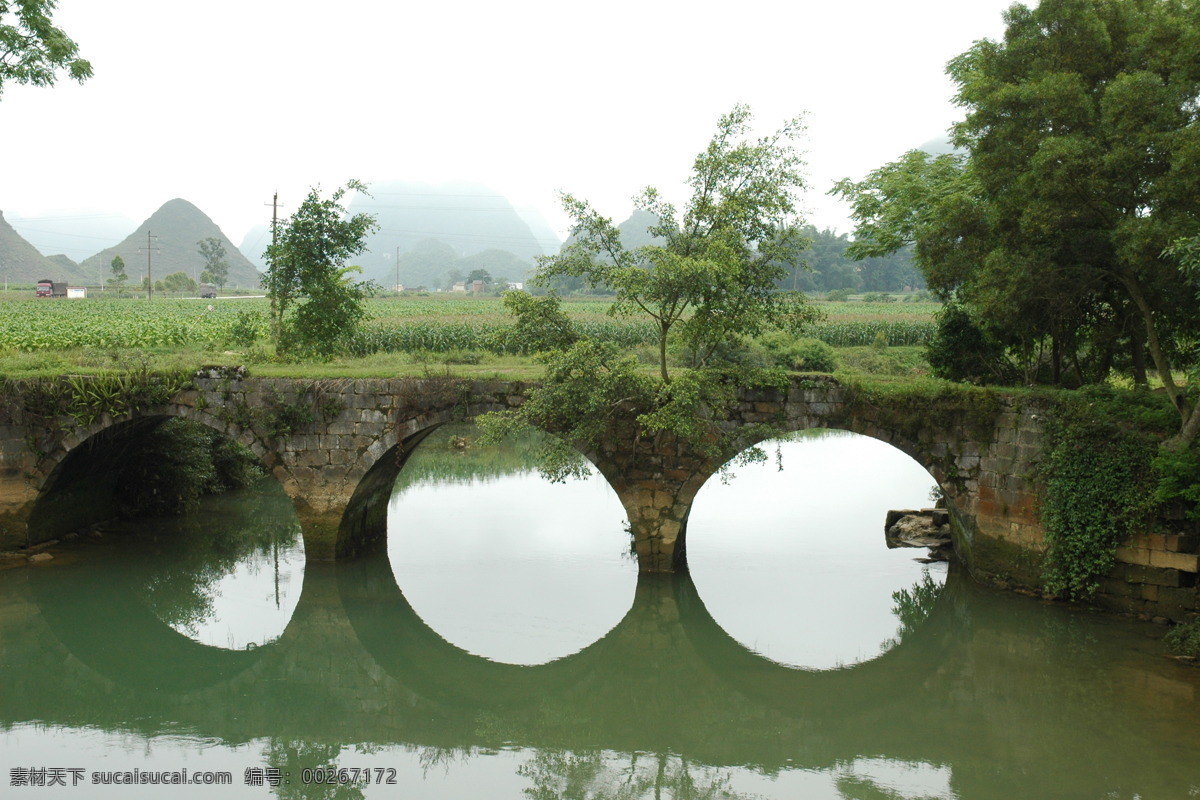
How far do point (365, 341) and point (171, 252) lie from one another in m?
101

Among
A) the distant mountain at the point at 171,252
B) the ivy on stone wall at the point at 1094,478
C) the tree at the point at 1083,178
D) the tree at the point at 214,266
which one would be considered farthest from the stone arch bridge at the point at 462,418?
the distant mountain at the point at 171,252

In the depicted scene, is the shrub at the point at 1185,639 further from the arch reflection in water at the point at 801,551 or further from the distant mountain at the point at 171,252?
the distant mountain at the point at 171,252

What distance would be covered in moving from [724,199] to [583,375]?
287 centimetres

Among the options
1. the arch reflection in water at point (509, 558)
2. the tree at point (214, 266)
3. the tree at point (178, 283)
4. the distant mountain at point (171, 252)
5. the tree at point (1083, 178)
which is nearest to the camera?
the tree at point (1083, 178)

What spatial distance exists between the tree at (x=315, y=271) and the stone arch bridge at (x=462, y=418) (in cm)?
273

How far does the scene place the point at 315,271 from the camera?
15.6 metres

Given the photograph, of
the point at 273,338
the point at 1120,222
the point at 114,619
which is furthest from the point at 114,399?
the point at 1120,222

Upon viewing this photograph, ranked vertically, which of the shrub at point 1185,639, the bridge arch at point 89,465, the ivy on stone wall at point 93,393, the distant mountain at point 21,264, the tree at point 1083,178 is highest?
the distant mountain at point 21,264

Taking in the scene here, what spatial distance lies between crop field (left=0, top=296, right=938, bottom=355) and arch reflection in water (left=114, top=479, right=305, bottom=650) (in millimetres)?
3153

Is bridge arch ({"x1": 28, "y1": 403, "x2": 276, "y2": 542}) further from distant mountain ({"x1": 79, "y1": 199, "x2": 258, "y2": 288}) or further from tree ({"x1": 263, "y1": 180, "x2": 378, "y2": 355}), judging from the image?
distant mountain ({"x1": 79, "y1": 199, "x2": 258, "y2": 288})

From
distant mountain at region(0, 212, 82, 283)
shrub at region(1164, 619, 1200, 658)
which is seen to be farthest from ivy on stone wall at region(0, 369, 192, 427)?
distant mountain at region(0, 212, 82, 283)

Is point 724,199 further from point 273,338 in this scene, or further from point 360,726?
point 273,338

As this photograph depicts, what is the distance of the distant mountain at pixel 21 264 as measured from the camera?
79312mm

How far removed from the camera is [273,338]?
54.9 feet
